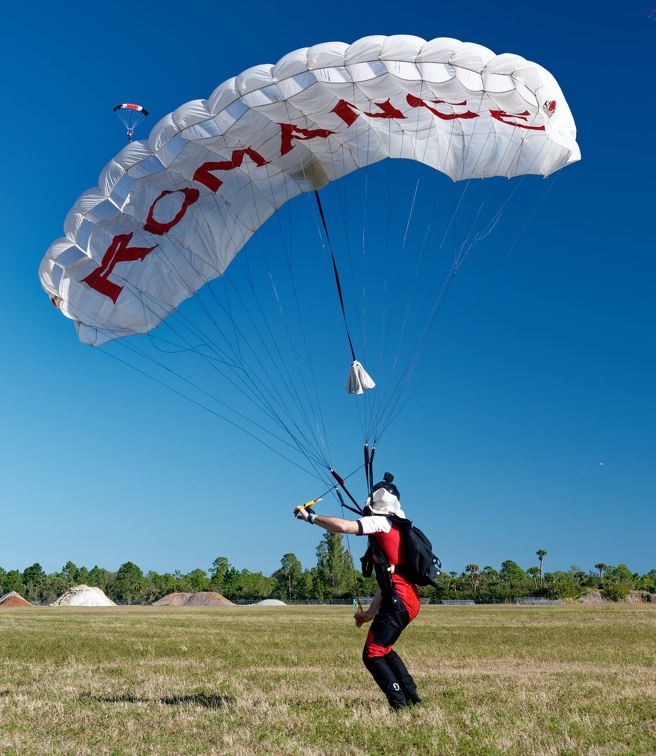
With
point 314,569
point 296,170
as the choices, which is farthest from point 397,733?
point 314,569

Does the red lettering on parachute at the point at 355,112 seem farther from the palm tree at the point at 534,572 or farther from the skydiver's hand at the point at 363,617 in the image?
the palm tree at the point at 534,572

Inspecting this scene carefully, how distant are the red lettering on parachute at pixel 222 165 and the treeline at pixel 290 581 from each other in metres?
79.6

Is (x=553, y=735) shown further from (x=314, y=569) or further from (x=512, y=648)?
(x=314, y=569)

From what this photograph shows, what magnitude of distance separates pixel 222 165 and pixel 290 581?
104 metres

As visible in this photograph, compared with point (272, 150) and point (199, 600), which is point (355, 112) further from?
point (199, 600)

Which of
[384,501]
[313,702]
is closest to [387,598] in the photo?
[384,501]

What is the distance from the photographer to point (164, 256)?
12195 mm

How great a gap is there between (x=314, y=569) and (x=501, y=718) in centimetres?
10247

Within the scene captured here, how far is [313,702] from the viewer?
7.46 metres

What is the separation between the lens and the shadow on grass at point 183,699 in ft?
24.2

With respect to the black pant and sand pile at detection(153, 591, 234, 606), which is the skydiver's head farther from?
sand pile at detection(153, 591, 234, 606)

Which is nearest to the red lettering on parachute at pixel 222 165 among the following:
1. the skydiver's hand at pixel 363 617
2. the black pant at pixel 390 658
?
the skydiver's hand at pixel 363 617

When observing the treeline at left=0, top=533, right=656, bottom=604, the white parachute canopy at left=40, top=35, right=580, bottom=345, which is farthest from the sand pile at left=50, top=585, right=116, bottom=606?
the white parachute canopy at left=40, top=35, right=580, bottom=345

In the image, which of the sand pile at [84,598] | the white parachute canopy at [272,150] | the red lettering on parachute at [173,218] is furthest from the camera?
the sand pile at [84,598]
